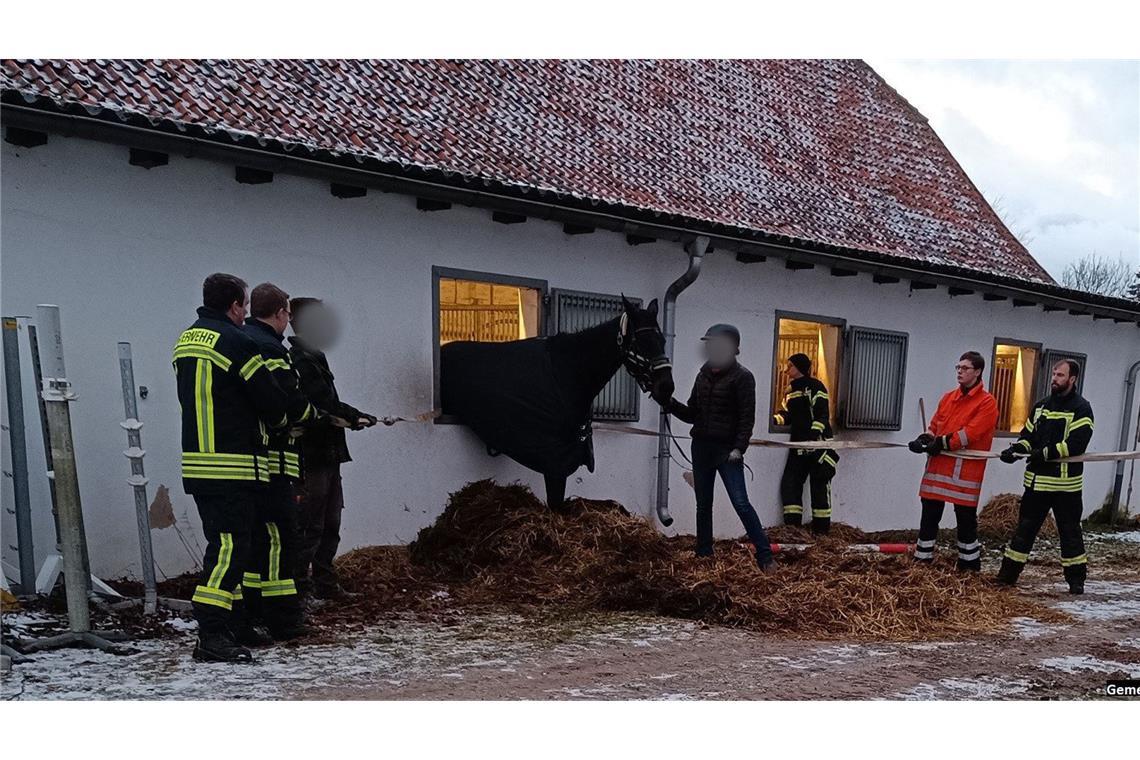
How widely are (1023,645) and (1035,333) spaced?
9.07 meters

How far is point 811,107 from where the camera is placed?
15.4 meters

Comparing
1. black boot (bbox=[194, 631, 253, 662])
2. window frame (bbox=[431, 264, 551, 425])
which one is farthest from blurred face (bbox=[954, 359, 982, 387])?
black boot (bbox=[194, 631, 253, 662])

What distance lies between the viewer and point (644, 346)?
7.86m

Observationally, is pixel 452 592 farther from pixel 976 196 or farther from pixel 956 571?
pixel 976 196

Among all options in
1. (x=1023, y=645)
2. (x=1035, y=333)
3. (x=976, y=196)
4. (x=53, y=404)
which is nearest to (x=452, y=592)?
(x=53, y=404)

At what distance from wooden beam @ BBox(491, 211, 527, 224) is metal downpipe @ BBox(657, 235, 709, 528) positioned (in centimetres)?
181

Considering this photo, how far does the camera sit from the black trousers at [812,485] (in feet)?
37.3

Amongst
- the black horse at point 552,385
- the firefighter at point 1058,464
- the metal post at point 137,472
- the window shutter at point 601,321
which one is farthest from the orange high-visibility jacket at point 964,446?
the metal post at point 137,472

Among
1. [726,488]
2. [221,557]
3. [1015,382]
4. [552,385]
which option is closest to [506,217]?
[552,385]

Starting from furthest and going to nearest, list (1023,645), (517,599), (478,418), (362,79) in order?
(362,79), (478,418), (517,599), (1023,645)

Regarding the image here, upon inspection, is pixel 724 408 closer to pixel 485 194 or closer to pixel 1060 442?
pixel 485 194

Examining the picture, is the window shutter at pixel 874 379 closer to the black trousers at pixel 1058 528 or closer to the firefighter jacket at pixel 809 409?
the firefighter jacket at pixel 809 409

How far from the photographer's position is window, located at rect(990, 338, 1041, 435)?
14648 mm

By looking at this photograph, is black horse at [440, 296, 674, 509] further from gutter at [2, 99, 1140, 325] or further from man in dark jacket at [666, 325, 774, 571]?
gutter at [2, 99, 1140, 325]
